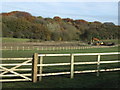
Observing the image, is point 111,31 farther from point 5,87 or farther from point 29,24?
point 5,87

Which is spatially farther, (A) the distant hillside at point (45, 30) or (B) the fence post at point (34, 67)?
(A) the distant hillside at point (45, 30)

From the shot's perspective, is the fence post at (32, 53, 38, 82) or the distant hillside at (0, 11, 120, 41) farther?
the distant hillside at (0, 11, 120, 41)

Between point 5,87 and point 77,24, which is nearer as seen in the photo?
point 5,87

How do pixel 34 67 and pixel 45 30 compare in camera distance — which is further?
pixel 45 30

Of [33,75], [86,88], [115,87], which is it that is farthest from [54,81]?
[115,87]

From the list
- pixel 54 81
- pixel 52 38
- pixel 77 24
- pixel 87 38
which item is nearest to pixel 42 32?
Result: pixel 52 38

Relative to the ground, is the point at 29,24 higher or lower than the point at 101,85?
higher

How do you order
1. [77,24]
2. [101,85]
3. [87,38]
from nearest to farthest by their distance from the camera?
[101,85] < [87,38] < [77,24]

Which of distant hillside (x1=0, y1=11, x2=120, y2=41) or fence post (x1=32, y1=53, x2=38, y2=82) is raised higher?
distant hillside (x1=0, y1=11, x2=120, y2=41)

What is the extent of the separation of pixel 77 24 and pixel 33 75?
131 m

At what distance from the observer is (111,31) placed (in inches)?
5059

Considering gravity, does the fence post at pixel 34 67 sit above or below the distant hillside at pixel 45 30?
below

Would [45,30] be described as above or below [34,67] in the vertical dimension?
above

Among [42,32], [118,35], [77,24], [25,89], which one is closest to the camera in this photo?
[25,89]
